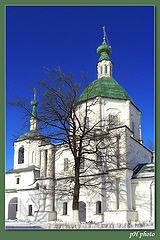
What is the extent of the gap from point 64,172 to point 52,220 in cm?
378

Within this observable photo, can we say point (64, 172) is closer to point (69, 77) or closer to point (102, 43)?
point (69, 77)

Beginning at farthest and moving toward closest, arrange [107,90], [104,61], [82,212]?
1. [104,61]
2. [107,90]
3. [82,212]

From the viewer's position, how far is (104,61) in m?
27.9

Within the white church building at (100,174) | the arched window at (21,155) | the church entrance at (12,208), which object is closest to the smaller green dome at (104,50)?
the white church building at (100,174)

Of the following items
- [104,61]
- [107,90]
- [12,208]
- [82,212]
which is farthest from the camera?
[12,208]

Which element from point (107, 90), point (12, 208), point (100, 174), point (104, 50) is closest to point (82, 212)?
point (100, 174)

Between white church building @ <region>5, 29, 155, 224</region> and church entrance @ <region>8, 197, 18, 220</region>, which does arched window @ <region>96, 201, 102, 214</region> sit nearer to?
white church building @ <region>5, 29, 155, 224</region>

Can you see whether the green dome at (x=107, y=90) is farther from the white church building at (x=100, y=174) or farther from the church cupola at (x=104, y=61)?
the church cupola at (x=104, y=61)

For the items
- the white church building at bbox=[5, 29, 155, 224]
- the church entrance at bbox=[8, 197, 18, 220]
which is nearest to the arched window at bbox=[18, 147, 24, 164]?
the white church building at bbox=[5, 29, 155, 224]

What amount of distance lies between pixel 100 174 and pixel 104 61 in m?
12.7

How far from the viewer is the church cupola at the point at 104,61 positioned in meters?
27.3

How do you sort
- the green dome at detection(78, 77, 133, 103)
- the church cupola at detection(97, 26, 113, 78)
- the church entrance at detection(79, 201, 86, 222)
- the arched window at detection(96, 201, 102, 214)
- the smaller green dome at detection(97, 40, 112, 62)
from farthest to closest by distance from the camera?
the smaller green dome at detection(97, 40, 112, 62)
the church cupola at detection(97, 26, 113, 78)
the green dome at detection(78, 77, 133, 103)
the church entrance at detection(79, 201, 86, 222)
the arched window at detection(96, 201, 102, 214)

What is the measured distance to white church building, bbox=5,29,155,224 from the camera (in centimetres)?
1850

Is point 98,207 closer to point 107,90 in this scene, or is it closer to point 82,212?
point 82,212
